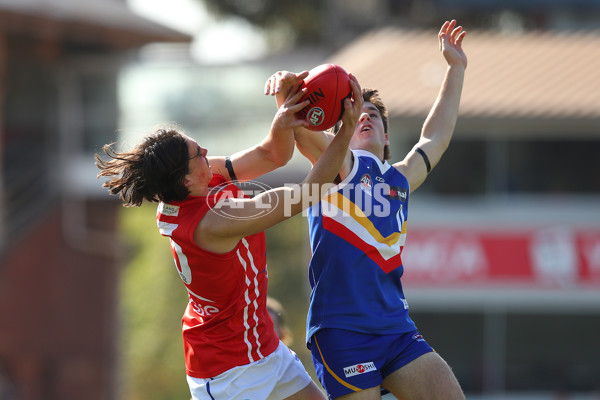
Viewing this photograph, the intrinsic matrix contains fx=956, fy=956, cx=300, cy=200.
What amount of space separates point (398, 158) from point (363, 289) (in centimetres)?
1084

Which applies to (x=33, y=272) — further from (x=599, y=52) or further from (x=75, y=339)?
(x=599, y=52)

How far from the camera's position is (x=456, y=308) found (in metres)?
15.7

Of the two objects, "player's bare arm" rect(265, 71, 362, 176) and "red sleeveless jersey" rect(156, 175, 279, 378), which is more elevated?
"player's bare arm" rect(265, 71, 362, 176)

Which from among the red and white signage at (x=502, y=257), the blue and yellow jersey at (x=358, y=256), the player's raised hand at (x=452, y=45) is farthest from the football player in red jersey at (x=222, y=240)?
the red and white signage at (x=502, y=257)

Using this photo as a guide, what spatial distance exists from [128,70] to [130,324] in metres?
16.4

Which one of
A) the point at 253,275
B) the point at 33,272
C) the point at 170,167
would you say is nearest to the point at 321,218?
the point at 253,275

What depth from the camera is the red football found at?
4516mm

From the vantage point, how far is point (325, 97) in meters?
4.51

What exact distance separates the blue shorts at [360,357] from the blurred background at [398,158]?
10570 mm

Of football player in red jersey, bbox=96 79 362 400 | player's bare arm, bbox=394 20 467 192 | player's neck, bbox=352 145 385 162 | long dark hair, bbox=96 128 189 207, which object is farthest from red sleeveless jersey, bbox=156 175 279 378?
player's bare arm, bbox=394 20 467 192

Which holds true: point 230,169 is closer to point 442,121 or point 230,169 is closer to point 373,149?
point 373,149

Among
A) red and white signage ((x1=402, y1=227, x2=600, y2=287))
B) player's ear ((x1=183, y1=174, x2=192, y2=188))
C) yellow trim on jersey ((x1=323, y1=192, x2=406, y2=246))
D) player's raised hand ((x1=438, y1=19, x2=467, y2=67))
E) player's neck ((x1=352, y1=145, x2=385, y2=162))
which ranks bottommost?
red and white signage ((x1=402, y1=227, x2=600, y2=287))

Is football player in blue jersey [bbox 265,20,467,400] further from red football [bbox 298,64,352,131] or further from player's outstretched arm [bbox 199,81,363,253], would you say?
player's outstretched arm [bbox 199,81,363,253]

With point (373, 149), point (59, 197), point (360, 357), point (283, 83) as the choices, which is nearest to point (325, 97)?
point (283, 83)
